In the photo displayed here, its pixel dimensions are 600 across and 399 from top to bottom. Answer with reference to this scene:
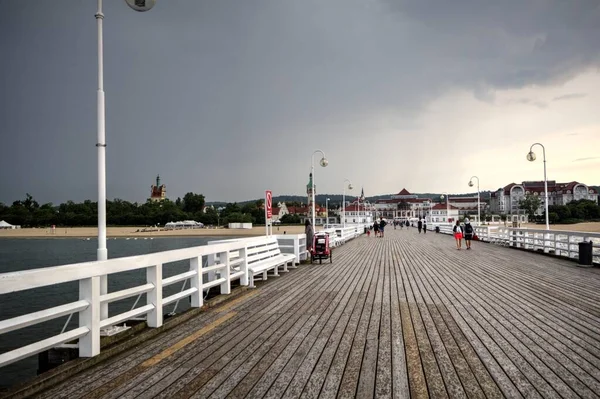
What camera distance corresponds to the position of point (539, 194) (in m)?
164

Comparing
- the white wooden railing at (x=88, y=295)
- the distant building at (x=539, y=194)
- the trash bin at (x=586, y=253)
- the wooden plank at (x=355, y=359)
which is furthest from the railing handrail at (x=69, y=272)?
the distant building at (x=539, y=194)

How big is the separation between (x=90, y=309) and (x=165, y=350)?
988 millimetres

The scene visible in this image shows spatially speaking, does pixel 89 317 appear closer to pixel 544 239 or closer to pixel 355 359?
pixel 355 359

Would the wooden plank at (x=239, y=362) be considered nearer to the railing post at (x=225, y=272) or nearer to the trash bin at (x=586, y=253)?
the railing post at (x=225, y=272)

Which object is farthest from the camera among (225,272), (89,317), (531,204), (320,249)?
(531,204)

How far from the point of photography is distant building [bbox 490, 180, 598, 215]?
157750 millimetres

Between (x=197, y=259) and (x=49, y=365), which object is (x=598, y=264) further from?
(x=49, y=365)

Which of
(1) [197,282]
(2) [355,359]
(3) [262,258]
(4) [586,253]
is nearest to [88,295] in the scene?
(1) [197,282]

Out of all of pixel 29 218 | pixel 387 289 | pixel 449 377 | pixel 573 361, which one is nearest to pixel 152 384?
pixel 449 377

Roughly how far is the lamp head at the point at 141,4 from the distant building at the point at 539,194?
161m

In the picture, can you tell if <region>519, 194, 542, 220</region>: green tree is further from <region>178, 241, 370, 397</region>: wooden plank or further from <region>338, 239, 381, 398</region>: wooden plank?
<region>178, 241, 370, 397</region>: wooden plank

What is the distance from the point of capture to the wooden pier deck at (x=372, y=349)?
3904mm

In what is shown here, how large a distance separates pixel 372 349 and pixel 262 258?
681cm

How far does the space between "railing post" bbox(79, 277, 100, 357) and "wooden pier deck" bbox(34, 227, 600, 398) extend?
0.95 ft
